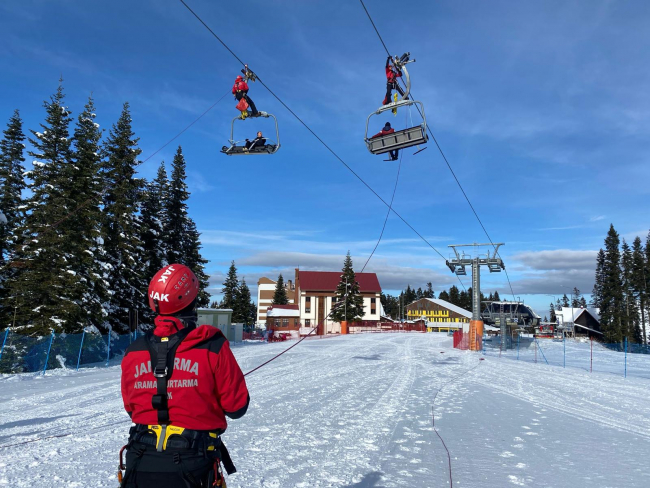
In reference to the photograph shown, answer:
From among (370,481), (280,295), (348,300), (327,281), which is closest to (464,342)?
(370,481)

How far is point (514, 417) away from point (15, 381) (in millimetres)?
14636

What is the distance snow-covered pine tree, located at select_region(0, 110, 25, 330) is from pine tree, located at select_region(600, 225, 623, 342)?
232 feet

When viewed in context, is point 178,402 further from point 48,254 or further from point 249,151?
point 48,254

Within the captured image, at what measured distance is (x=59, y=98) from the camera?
952 inches

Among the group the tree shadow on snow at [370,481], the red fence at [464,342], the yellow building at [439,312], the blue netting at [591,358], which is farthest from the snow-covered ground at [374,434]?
the yellow building at [439,312]

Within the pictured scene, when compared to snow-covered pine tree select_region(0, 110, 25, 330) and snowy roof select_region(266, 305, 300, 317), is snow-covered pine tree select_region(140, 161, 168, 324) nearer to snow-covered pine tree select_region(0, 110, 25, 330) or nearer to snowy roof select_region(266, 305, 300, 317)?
snow-covered pine tree select_region(0, 110, 25, 330)

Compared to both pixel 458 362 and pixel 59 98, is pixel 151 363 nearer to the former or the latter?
pixel 458 362

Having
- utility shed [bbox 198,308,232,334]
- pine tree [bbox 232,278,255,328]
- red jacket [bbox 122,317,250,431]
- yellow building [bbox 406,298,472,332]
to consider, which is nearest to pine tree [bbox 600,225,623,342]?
yellow building [bbox 406,298,472,332]

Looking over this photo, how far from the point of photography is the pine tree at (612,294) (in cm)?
6312

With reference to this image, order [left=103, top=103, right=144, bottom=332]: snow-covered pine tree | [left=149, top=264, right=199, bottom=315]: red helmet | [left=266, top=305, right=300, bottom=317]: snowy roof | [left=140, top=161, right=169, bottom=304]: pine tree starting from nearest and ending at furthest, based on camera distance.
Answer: [left=149, top=264, right=199, bottom=315]: red helmet
[left=103, top=103, right=144, bottom=332]: snow-covered pine tree
[left=140, top=161, right=169, bottom=304]: pine tree
[left=266, top=305, right=300, bottom=317]: snowy roof

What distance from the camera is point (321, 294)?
8019cm

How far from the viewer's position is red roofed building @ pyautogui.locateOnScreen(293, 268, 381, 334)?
3105 inches

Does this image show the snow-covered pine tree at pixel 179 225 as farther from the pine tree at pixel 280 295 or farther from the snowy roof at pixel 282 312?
the pine tree at pixel 280 295

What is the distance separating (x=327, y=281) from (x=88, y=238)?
2384 inches
